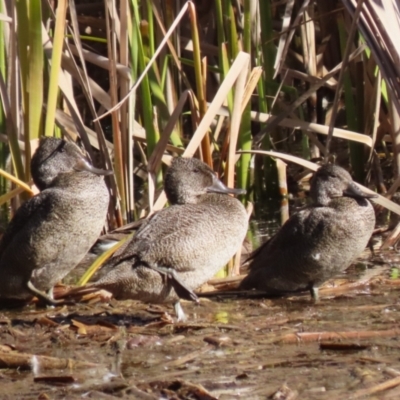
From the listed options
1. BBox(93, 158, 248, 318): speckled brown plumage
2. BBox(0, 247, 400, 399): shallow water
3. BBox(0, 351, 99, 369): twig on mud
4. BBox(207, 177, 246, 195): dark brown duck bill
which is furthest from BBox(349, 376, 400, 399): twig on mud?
BBox(207, 177, 246, 195): dark brown duck bill

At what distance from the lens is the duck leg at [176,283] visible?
192 inches

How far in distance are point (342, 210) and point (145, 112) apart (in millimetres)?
1289

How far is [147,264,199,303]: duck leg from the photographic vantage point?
4871mm

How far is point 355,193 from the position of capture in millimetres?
5680

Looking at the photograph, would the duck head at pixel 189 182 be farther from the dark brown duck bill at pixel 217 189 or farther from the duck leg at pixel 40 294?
the duck leg at pixel 40 294

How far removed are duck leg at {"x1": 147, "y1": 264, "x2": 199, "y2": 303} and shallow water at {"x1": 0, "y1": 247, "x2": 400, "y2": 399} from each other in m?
0.14

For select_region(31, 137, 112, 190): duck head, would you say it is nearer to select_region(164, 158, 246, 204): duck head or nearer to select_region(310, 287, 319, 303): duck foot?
select_region(164, 158, 246, 204): duck head

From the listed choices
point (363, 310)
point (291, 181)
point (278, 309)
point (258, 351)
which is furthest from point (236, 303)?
point (291, 181)

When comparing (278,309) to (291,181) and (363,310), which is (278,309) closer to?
(363,310)

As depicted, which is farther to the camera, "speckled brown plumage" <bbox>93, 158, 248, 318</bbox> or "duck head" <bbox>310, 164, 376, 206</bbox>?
"duck head" <bbox>310, 164, 376, 206</bbox>

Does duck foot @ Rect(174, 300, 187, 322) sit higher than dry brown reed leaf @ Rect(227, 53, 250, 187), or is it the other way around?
dry brown reed leaf @ Rect(227, 53, 250, 187)

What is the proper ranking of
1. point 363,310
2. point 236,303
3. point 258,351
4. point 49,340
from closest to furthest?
point 258,351 < point 49,340 < point 363,310 < point 236,303

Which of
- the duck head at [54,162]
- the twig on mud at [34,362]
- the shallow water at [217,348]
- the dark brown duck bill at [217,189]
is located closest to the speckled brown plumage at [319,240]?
the shallow water at [217,348]

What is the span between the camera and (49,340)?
471cm
